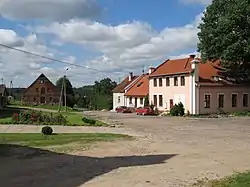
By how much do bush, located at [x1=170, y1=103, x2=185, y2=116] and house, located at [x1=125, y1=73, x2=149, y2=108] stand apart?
17062mm

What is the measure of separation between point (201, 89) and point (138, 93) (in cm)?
2348

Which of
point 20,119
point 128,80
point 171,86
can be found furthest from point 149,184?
point 128,80

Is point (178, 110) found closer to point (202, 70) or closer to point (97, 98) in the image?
point (202, 70)

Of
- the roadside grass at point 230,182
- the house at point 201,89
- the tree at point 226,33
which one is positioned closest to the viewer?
the roadside grass at point 230,182

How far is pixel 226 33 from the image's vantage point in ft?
180

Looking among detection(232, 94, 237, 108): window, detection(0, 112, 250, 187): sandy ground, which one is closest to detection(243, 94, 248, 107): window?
detection(232, 94, 237, 108): window

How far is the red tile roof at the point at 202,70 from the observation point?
61.3 metres

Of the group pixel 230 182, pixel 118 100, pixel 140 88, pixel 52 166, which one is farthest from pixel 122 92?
pixel 230 182

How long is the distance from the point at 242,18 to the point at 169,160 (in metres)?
40.7

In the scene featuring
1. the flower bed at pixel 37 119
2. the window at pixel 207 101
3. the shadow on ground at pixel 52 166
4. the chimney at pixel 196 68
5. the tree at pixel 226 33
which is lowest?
the shadow on ground at pixel 52 166

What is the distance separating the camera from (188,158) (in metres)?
17.6

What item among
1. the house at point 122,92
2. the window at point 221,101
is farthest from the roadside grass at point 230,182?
the house at point 122,92

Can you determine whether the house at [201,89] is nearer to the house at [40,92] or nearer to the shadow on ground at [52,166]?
the shadow on ground at [52,166]

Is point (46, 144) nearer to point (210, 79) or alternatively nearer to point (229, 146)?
point (229, 146)
